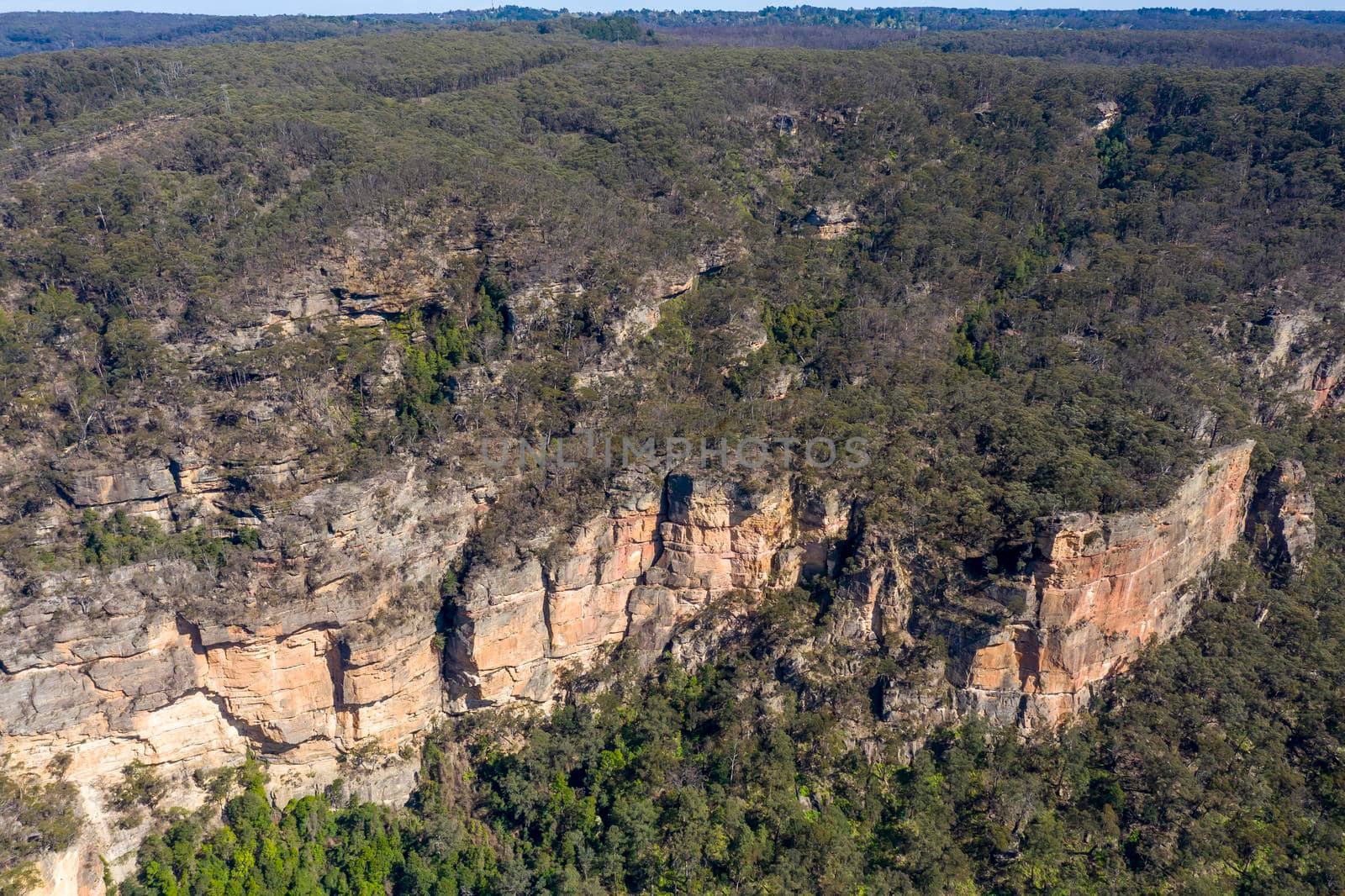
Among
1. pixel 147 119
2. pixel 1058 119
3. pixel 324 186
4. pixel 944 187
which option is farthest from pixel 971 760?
pixel 147 119

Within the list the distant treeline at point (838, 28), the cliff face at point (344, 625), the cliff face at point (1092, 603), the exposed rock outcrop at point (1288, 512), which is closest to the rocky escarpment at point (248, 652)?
the cliff face at point (344, 625)


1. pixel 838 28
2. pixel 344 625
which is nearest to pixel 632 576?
pixel 344 625

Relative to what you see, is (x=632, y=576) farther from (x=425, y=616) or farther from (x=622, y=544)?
(x=425, y=616)

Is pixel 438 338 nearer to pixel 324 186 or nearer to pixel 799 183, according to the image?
pixel 324 186

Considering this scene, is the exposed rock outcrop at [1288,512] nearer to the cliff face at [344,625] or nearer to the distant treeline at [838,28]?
the cliff face at [344,625]

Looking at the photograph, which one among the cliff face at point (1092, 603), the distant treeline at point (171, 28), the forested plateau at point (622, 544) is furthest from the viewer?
the distant treeline at point (171, 28)

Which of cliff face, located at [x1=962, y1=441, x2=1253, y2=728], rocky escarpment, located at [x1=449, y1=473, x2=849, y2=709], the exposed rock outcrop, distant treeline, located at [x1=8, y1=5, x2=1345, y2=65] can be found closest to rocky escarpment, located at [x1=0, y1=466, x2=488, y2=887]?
rocky escarpment, located at [x1=449, y1=473, x2=849, y2=709]
